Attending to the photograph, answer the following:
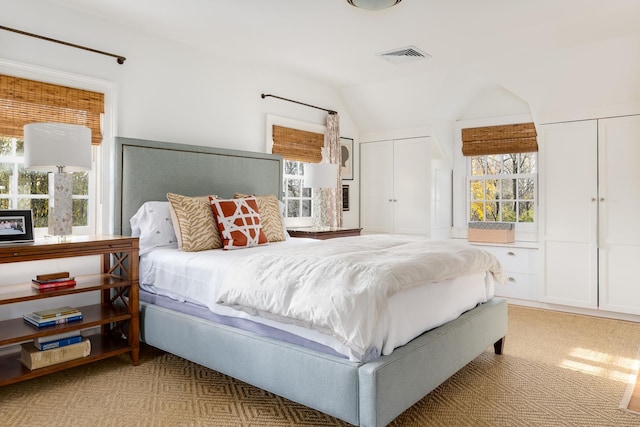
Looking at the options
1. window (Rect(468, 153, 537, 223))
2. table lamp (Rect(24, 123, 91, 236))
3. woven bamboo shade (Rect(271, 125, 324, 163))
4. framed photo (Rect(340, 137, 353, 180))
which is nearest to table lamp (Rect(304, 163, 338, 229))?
woven bamboo shade (Rect(271, 125, 324, 163))

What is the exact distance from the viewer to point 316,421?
2.20m

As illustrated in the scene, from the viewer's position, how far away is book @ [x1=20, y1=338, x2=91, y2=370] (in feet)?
8.09

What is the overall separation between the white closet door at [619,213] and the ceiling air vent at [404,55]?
185 cm

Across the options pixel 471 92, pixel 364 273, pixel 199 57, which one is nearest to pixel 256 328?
pixel 364 273

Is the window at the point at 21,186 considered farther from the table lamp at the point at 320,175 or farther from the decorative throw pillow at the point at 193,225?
the table lamp at the point at 320,175

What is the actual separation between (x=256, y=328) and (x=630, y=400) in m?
2.12

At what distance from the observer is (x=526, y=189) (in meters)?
5.08

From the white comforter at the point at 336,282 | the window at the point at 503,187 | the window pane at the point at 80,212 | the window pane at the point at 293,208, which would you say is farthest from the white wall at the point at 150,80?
the window at the point at 503,187

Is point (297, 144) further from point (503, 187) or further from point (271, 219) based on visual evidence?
point (503, 187)

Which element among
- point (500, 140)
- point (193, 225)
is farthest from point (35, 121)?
point (500, 140)

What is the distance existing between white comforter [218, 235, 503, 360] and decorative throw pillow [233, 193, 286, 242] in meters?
0.97

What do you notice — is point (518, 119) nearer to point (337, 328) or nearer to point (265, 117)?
point (265, 117)

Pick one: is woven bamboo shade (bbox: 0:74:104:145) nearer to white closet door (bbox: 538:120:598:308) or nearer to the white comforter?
the white comforter

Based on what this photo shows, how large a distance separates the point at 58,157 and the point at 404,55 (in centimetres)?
300
